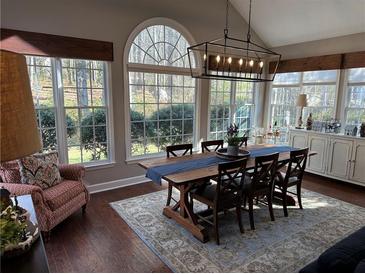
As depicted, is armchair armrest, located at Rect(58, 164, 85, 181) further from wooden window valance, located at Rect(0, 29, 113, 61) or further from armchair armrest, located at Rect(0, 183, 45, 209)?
wooden window valance, located at Rect(0, 29, 113, 61)

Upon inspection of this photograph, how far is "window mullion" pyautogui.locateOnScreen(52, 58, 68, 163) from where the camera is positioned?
Answer: 3.63 metres

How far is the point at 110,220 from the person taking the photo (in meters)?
3.26

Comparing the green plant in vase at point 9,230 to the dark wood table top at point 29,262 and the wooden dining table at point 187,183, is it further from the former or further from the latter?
the wooden dining table at point 187,183

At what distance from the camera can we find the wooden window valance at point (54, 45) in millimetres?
3203

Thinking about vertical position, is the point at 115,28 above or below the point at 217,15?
below

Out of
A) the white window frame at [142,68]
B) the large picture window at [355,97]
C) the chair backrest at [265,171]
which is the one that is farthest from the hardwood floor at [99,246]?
the large picture window at [355,97]

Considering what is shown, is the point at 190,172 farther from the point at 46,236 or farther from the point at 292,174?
the point at 46,236

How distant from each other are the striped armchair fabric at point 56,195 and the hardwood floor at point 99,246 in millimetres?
204

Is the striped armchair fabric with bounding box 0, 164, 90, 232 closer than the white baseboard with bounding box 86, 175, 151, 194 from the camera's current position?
Yes

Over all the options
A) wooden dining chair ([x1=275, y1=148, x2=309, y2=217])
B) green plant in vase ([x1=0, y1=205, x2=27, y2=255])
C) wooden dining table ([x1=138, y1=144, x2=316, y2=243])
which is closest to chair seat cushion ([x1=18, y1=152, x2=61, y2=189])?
wooden dining table ([x1=138, y1=144, x2=316, y2=243])

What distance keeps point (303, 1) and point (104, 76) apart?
376 centimetres

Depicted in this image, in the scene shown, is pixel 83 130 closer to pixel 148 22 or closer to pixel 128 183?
pixel 128 183

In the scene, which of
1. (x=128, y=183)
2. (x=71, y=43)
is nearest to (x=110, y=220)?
(x=128, y=183)

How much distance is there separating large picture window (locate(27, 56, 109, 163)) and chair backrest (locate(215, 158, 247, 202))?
232cm
